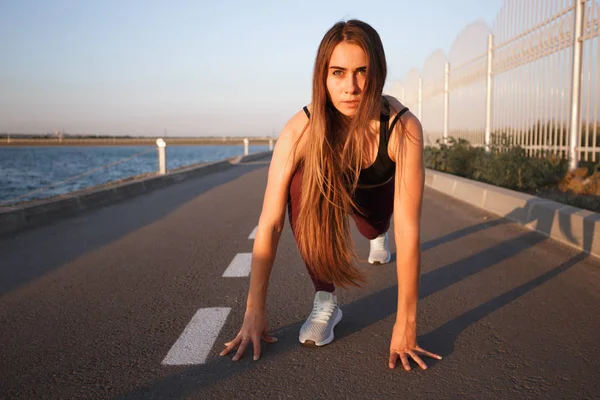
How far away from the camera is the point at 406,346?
8.71 feet

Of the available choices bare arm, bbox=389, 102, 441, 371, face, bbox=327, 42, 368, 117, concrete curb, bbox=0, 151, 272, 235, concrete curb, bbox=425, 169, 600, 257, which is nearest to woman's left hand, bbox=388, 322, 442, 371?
bare arm, bbox=389, 102, 441, 371

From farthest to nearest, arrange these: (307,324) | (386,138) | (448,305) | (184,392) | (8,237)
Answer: (8,237), (448,305), (307,324), (386,138), (184,392)

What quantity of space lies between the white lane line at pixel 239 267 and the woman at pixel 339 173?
1554 mm

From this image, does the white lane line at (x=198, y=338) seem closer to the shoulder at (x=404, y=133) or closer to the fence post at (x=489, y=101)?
the shoulder at (x=404, y=133)

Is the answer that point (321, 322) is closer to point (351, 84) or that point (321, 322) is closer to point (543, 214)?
point (351, 84)

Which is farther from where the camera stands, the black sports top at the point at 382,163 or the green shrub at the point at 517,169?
the green shrub at the point at 517,169

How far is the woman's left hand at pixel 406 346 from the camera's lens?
2631 mm

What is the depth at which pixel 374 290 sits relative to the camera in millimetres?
3926

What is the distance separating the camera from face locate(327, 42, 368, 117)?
2.62 meters

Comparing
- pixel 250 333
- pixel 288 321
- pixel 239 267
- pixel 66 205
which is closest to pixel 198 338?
pixel 250 333

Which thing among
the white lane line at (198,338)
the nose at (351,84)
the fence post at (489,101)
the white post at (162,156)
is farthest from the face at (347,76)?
the white post at (162,156)

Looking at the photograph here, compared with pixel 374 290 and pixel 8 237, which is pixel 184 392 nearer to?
pixel 374 290

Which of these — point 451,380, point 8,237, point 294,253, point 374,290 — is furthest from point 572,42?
point 8,237

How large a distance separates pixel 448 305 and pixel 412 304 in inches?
38.3
